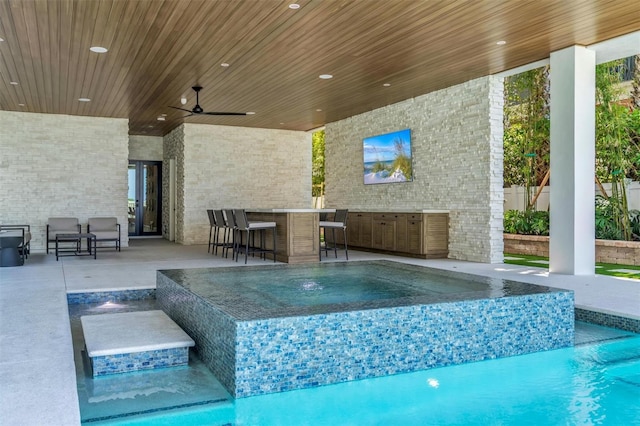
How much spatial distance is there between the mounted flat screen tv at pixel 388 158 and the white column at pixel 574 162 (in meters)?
3.30

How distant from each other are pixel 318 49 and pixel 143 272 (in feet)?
12.4

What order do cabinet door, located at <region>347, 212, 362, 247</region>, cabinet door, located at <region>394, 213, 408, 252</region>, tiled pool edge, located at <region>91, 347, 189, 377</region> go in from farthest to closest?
cabinet door, located at <region>347, 212, 362, 247</region> → cabinet door, located at <region>394, 213, 408, 252</region> → tiled pool edge, located at <region>91, 347, 189, 377</region>

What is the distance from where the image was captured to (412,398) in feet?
9.87

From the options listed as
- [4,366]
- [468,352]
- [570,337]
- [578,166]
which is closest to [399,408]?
[468,352]

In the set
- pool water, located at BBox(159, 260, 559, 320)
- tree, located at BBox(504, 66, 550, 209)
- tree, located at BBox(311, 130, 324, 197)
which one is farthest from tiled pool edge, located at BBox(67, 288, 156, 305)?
tree, located at BBox(311, 130, 324, 197)

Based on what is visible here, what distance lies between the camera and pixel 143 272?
6969 mm

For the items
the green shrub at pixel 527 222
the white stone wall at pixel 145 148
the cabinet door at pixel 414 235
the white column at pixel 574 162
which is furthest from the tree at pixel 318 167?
the white column at pixel 574 162

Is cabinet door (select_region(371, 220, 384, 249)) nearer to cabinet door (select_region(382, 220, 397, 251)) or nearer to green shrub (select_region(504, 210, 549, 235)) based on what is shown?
cabinet door (select_region(382, 220, 397, 251))

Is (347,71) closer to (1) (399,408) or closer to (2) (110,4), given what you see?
(2) (110,4)

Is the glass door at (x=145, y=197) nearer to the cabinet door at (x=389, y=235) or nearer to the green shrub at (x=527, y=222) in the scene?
the cabinet door at (x=389, y=235)

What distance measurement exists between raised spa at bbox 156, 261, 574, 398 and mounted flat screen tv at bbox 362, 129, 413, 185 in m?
5.42

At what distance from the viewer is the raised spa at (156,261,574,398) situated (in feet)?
10.1

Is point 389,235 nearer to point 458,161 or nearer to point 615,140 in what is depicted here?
point 458,161

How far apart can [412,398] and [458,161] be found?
6303 millimetres
